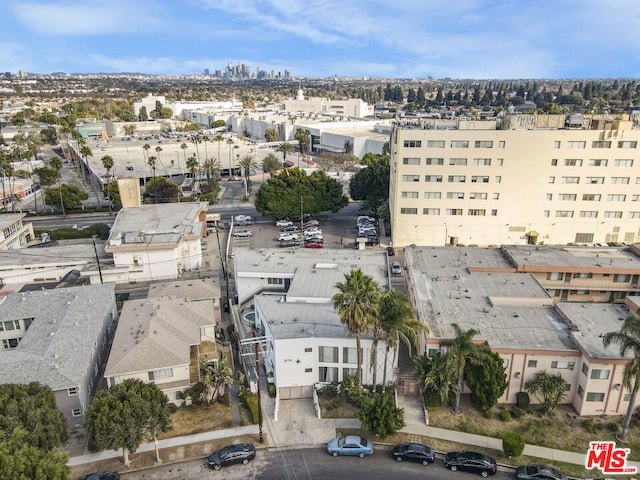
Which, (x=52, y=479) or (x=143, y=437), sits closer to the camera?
(x=52, y=479)

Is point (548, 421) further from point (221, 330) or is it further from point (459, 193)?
point (459, 193)

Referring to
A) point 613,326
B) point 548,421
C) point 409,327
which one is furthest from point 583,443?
point 409,327

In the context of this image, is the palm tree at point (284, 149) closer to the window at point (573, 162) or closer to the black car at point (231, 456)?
the window at point (573, 162)

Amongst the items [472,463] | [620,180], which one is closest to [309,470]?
[472,463]

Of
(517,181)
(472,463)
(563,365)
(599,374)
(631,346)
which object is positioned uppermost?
(517,181)

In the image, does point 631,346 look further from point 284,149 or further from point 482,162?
point 284,149

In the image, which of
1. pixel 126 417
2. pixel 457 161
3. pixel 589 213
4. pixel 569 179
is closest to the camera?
pixel 126 417
